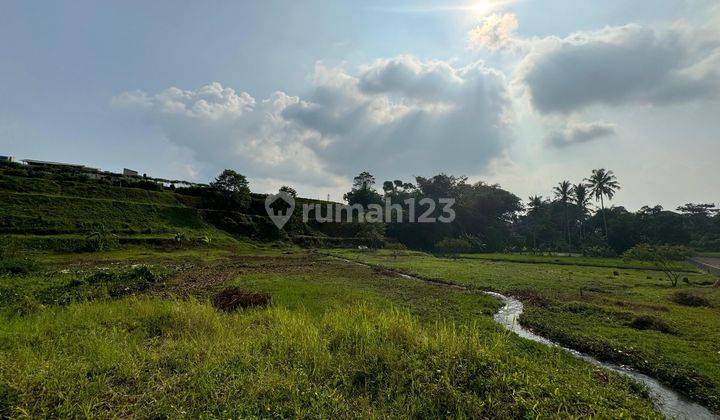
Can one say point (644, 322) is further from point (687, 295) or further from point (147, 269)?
point (147, 269)

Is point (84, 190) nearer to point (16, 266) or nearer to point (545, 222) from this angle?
point (16, 266)

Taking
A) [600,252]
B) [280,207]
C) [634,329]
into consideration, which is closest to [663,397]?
[634,329]

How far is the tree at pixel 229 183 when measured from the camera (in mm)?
66812

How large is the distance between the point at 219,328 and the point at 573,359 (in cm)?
1126

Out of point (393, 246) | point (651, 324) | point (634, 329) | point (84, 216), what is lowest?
point (634, 329)

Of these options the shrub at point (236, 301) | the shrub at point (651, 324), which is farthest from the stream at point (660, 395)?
the shrub at point (236, 301)

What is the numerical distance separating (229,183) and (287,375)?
6522 centimetres

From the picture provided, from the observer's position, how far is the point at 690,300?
765 inches

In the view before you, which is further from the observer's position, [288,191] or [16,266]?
[288,191]

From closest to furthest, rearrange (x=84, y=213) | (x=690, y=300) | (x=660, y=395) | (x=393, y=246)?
(x=660, y=395) → (x=690, y=300) → (x=84, y=213) → (x=393, y=246)

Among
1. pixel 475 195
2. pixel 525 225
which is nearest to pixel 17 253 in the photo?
pixel 475 195

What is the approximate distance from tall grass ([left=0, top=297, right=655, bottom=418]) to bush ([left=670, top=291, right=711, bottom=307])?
15038mm

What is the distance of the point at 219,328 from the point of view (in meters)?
10.5

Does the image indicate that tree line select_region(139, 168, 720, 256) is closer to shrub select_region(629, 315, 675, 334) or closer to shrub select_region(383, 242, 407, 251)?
shrub select_region(383, 242, 407, 251)
